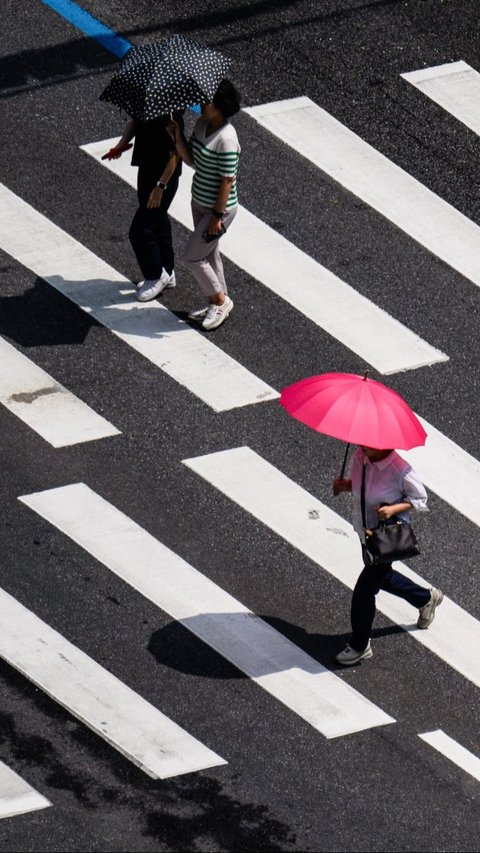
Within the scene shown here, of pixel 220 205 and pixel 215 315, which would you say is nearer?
pixel 220 205

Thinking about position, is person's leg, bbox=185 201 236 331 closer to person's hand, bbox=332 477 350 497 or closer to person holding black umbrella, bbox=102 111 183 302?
person holding black umbrella, bbox=102 111 183 302

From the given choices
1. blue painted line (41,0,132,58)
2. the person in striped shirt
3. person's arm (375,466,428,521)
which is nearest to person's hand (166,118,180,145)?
the person in striped shirt

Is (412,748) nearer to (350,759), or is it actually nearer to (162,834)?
(350,759)

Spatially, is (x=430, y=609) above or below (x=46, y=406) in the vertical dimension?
above

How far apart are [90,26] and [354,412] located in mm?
7221

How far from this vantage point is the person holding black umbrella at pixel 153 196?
11789 mm

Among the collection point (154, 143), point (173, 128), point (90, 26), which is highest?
point (173, 128)

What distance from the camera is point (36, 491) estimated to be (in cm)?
1084

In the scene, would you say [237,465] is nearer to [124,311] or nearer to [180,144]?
[124,311]

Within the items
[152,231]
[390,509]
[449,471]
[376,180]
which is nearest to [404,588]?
[390,509]

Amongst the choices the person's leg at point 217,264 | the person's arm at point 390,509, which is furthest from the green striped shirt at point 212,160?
the person's arm at point 390,509

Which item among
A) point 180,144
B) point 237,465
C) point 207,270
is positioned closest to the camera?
point 237,465

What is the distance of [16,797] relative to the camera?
887 centimetres

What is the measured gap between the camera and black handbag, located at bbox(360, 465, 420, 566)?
9422 millimetres
